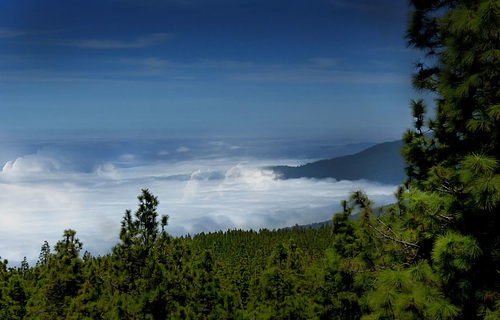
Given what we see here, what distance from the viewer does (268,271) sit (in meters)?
29.8

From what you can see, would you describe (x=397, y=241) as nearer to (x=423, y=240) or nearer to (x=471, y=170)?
(x=423, y=240)

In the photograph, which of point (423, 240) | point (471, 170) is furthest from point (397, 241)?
point (471, 170)

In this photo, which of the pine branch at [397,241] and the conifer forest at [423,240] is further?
the pine branch at [397,241]

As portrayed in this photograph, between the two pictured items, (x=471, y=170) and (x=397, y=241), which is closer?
(x=471, y=170)

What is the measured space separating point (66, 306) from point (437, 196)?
53.9 feet

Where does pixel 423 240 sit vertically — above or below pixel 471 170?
below

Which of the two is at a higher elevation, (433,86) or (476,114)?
(433,86)

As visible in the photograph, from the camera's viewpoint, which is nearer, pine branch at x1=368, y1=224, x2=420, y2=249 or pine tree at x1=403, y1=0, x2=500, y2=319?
pine tree at x1=403, y1=0, x2=500, y2=319

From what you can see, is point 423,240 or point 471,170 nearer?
point 471,170

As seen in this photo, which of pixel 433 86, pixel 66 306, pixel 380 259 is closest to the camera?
pixel 433 86

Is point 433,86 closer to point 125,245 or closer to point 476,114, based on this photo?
point 476,114

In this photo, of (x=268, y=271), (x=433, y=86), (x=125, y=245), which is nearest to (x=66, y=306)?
(x=125, y=245)

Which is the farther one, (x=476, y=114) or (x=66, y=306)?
(x=66, y=306)

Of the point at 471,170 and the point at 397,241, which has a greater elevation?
the point at 471,170
